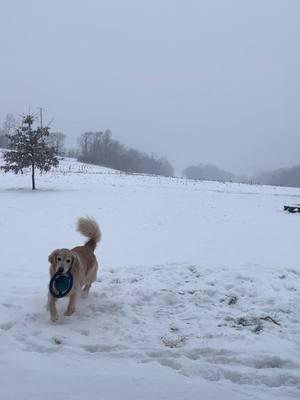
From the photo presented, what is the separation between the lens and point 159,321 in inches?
246

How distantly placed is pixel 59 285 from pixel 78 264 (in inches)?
20.2

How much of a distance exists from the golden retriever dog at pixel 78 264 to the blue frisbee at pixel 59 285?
2.7 inches

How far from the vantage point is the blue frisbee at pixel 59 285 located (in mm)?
6172

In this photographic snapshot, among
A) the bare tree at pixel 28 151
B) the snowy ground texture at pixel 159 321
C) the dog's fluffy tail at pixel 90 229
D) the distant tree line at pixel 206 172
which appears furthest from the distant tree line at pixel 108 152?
the dog's fluffy tail at pixel 90 229

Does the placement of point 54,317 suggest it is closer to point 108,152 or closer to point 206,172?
point 108,152

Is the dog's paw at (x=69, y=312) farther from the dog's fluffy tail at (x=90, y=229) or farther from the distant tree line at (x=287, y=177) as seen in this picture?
the distant tree line at (x=287, y=177)

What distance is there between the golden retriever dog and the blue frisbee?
2.7 inches

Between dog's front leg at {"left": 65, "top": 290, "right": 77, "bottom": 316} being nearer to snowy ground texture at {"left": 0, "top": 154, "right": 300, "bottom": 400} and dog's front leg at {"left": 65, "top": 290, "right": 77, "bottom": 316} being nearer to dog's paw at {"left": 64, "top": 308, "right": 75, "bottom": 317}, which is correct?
dog's paw at {"left": 64, "top": 308, "right": 75, "bottom": 317}

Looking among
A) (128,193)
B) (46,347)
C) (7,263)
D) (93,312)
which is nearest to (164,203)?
(128,193)

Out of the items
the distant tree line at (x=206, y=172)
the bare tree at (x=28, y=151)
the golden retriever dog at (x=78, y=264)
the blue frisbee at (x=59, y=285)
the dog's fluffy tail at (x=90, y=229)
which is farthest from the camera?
the distant tree line at (x=206, y=172)

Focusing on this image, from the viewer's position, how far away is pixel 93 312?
659 centimetres

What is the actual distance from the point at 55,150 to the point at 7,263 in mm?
17532

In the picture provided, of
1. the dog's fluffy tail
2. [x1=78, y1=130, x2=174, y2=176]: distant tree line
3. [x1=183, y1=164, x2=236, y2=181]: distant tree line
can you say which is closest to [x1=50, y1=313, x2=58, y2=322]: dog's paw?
the dog's fluffy tail

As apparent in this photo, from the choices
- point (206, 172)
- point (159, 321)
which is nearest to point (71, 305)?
point (159, 321)
